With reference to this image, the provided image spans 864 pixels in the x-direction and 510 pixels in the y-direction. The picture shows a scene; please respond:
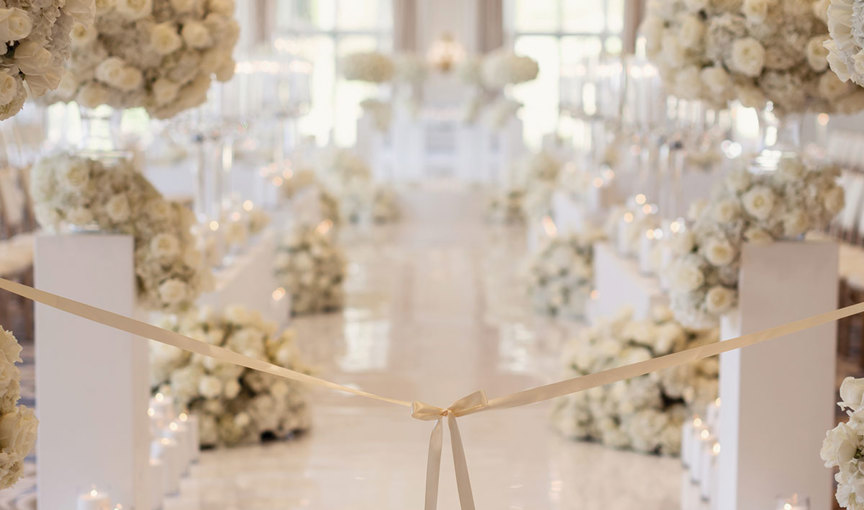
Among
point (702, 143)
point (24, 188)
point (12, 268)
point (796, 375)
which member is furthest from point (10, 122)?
point (796, 375)

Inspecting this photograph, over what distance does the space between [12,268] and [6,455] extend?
15.0 feet

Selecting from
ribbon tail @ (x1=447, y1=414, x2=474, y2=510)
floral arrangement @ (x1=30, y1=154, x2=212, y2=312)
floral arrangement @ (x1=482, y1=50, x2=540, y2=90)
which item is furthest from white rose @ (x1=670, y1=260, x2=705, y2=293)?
floral arrangement @ (x1=482, y1=50, x2=540, y2=90)

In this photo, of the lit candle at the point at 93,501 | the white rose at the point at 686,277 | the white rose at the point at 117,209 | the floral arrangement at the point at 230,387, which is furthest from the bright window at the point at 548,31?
the lit candle at the point at 93,501

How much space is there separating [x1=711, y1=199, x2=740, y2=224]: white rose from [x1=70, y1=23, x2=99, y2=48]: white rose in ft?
6.83

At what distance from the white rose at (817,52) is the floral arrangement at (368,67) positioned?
35.7 ft

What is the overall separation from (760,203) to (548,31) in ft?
55.8

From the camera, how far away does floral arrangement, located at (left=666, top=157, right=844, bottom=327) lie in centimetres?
354

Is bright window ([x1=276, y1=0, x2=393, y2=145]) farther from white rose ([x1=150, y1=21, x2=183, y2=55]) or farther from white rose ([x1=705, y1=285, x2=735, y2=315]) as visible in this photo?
white rose ([x1=705, y1=285, x2=735, y2=315])

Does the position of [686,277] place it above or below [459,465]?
above

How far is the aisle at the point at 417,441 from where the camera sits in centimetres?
409

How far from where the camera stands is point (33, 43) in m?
2.30

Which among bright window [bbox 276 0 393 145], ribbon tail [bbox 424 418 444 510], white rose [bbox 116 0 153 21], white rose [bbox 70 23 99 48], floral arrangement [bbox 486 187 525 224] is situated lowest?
floral arrangement [bbox 486 187 525 224]

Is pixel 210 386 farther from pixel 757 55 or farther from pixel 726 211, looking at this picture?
pixel 757 55

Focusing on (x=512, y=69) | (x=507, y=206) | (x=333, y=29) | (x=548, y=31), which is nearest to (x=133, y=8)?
(x=507, y=206)
